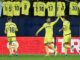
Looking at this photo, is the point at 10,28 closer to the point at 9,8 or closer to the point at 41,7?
the point at 9,8

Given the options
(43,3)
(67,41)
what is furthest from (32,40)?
(43,3)

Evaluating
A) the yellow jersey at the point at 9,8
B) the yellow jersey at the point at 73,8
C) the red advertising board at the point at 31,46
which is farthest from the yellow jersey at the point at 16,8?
the red advertising board at the point at 31,46

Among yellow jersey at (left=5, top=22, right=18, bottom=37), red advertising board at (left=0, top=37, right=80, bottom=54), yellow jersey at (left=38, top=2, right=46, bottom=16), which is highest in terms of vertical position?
yellow jersey at (left=38, top=2, right=46, bottom=16)

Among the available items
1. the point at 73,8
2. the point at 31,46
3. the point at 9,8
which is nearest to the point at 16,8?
the point at 9,8

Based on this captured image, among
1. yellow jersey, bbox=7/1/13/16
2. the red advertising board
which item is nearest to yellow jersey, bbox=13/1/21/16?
yellow jersey, bbox=7/1/13/16

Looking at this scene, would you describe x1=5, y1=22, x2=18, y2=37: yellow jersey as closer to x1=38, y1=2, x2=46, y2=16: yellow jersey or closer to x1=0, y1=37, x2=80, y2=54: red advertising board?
x1=0, y1=37, x2=80, y2=54: red advertising board

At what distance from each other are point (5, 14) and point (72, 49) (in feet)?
18.8

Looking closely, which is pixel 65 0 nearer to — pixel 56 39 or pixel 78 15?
pixel 78 15

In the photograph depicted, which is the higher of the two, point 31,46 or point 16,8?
point 16,8

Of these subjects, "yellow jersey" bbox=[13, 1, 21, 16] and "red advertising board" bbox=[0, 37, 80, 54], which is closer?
"red advertising board" bbox=[0, 37, 80, 54]

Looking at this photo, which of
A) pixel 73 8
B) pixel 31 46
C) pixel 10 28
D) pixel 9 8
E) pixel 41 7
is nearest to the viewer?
pixel 10 28

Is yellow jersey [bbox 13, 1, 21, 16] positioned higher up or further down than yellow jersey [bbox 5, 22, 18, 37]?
higher up

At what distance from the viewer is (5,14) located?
967 inches

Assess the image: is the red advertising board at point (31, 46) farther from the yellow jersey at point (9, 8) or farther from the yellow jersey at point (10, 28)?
the yellow jersey at point (9, 8)
